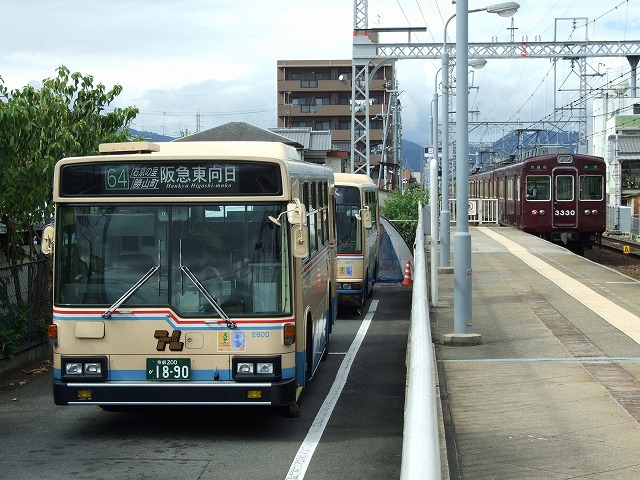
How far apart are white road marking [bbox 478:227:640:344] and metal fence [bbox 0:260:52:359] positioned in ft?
26.6

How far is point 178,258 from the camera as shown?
9.15 metres

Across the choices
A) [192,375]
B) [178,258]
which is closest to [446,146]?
[178,258]

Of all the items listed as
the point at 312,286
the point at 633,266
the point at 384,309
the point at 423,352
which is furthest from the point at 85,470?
the point at 633,266

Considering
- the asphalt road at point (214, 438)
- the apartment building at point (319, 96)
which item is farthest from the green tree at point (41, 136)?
the apartment building at point (319, 96)

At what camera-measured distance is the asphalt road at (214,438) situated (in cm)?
823

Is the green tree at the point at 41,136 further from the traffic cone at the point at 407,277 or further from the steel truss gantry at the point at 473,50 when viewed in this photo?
the steel truss gantry at the point at 473,50

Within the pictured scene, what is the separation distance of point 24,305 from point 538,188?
82.7ft

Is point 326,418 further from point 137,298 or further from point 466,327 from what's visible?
point 466,327

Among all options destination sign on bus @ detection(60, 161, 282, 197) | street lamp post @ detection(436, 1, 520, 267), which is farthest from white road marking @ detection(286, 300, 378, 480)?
street lamp post @ detection(436, 1, 520, 267)

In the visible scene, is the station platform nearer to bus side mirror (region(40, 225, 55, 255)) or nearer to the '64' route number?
bus side mirror (region(40, 225, 55, 255))

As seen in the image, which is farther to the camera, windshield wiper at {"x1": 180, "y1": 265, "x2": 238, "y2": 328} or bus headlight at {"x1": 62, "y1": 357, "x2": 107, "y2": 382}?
bus headlight at {"x1": 62, "y1": 357, "x2": 107, "y2": 382}

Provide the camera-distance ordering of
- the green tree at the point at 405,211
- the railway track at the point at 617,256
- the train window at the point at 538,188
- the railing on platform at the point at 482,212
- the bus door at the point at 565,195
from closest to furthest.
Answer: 1. the railway track at the point at 617,256
2. the bus door at the point at 565,195
3. the train window at the point at 538,188
4. the green tree at the point at 405,211
5. the railing on platform at the point at 482,212

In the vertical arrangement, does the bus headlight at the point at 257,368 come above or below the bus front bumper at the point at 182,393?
above

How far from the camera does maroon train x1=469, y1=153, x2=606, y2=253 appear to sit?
3550cm
